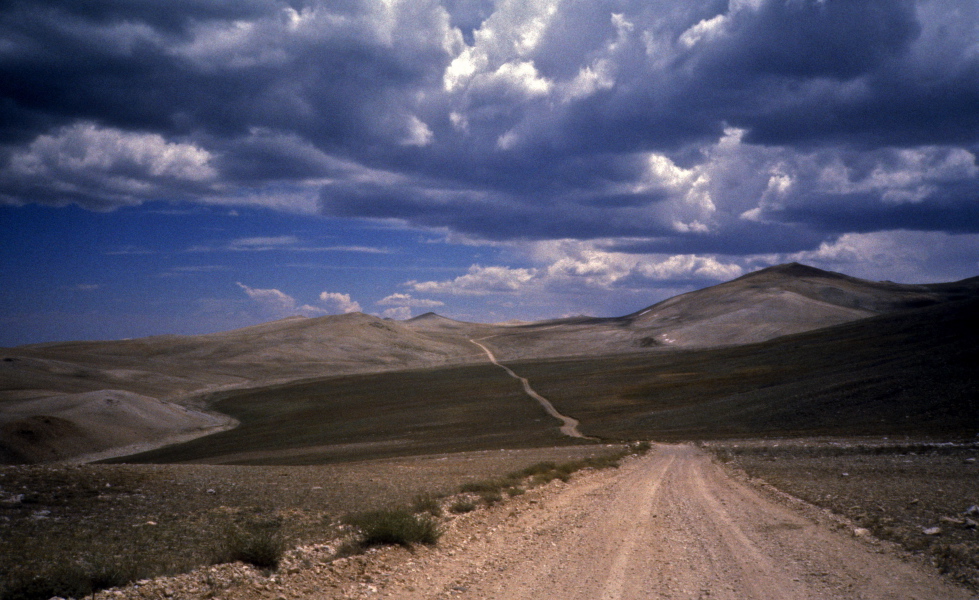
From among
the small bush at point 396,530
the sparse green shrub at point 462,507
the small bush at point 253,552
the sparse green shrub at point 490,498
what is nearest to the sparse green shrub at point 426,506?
the sparse green shrub at point 462,507

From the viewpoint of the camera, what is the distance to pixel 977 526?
37.7 feet

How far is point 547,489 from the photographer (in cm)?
1955

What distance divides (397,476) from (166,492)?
7.82m

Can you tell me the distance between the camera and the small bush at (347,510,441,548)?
36.6ft

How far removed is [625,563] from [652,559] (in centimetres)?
57

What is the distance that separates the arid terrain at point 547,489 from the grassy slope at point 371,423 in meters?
0.57

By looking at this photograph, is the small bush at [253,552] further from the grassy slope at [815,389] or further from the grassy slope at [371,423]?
the grassy slope at [815,389]

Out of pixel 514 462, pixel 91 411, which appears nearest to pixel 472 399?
pixel 91 411

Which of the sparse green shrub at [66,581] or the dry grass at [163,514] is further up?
the sparse green shrub at [66,581]

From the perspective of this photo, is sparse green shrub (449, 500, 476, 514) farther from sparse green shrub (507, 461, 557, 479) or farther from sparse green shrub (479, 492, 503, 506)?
sparse green shrub (507, 461, 557, 479)

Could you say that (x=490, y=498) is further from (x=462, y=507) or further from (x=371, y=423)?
(x=371, y=423)

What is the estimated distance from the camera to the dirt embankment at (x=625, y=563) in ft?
28.3

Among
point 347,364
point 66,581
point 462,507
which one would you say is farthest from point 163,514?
point 347,364

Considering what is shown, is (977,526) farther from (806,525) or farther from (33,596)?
(33,596)
